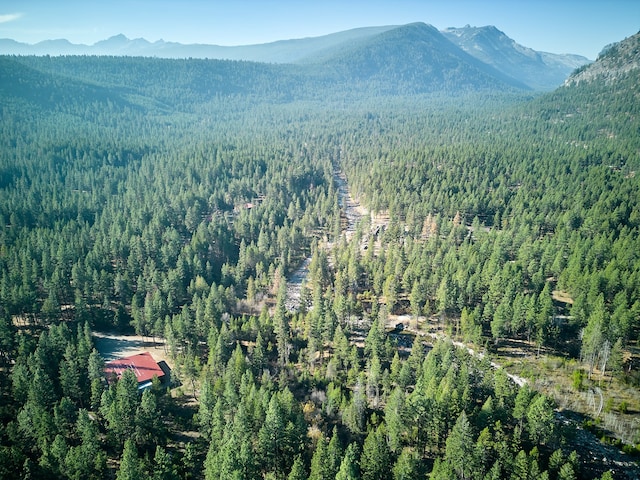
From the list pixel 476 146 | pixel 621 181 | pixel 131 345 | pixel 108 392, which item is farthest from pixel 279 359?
pixel 476 146

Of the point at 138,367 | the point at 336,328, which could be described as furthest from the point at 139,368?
the point at 336,328

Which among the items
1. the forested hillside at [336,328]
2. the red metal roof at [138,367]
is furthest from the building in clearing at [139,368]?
the forested hillside at [336,328]

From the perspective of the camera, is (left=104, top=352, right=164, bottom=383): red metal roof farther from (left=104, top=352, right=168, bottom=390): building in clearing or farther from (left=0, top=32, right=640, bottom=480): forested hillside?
(left=0, top=32, right=640, bottom=480): forested hillside

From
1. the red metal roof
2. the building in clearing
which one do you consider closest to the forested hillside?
the building in clearing

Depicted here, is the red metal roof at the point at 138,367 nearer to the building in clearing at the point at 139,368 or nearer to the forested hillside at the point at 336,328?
the building in clearing at the point at 139,368

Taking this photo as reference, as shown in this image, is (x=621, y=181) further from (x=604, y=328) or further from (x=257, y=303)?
(x=257, y=303)

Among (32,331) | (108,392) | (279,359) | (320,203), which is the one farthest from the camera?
(320,203)
